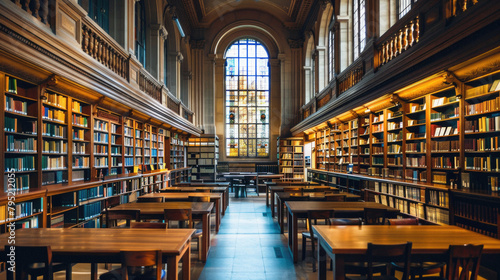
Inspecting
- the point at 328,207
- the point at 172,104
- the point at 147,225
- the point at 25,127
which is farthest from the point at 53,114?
the point at 172,104

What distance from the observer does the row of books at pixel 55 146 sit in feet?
15.7

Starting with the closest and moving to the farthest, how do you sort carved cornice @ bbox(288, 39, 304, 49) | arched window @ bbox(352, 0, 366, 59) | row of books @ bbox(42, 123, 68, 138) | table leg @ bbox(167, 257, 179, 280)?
table leg @ bbox(167, 257, 179, 280) < row of books @ bbox(42, 123, 68, 138) < arched window @ bbox(352, 0, 366, 59) < carved cornice @ bbox(288, 39, 304, 49)

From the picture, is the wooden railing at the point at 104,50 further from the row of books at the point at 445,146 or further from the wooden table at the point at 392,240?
the row of books at the point at 445,146

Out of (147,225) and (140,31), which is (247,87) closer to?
(140,31)

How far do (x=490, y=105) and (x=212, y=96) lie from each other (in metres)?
13.4

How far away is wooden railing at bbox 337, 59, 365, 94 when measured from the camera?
24.8 ft

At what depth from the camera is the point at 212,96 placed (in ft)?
54.2

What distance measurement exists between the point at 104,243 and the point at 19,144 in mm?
2482

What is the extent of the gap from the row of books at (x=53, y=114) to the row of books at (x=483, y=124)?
591 centimetres

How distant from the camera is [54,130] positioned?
16.3ft

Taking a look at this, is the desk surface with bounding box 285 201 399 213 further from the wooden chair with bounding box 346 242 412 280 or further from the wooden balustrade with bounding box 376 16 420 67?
the wooden balustrade with bounding box 376 16 420 67

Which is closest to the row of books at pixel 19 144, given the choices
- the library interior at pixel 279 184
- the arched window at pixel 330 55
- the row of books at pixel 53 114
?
the library interior at pixel 279 184

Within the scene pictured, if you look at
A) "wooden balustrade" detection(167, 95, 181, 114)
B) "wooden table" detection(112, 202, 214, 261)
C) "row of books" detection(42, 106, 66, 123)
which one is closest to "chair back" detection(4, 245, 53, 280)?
"wooden table" detection(112, 202, 214, 261)

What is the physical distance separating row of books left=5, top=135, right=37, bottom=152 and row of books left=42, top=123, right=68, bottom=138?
271mm
